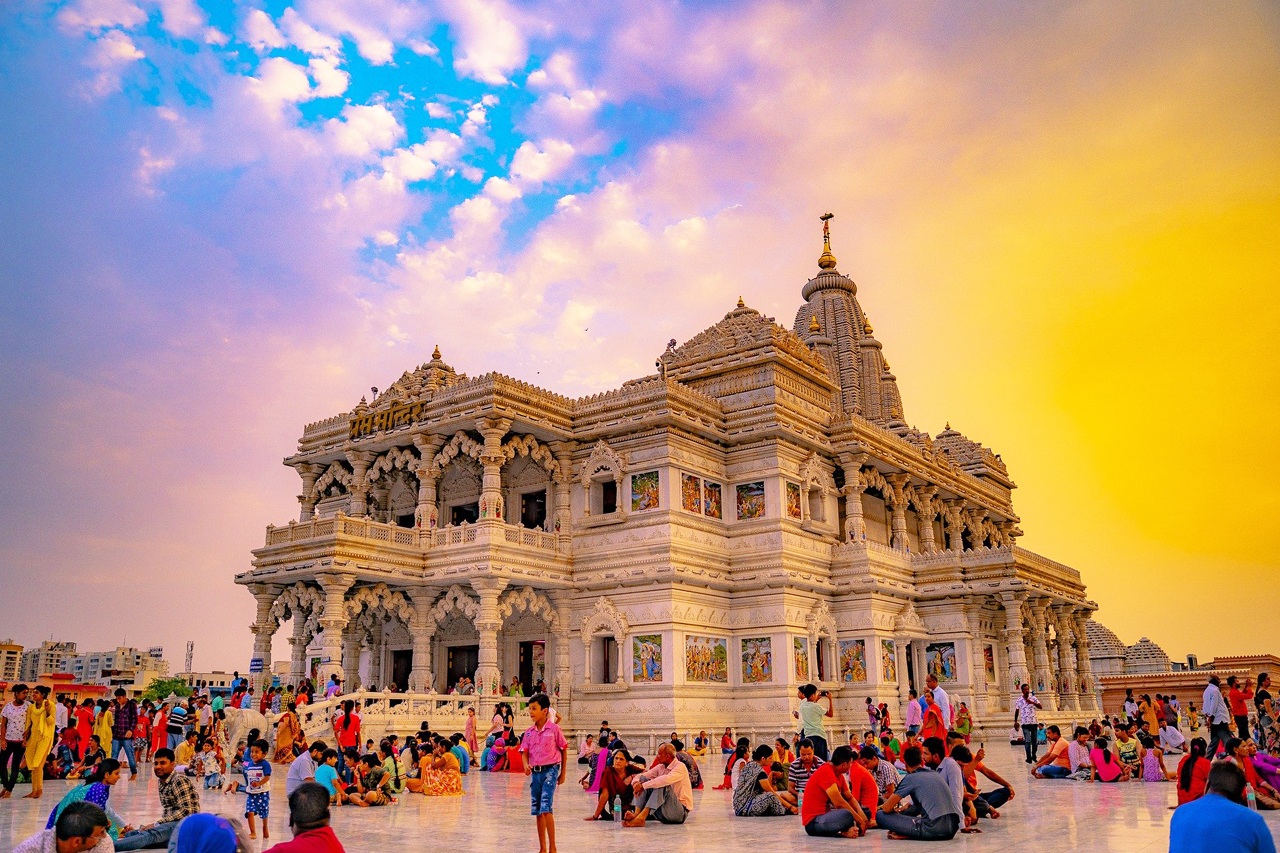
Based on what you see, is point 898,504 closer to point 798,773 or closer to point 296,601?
point 296,601

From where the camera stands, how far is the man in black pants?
1554 centimetres

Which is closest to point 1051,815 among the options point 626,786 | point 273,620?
point 626,786

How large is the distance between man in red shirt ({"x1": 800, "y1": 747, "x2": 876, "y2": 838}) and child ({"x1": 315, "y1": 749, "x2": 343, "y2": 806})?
20.6ft

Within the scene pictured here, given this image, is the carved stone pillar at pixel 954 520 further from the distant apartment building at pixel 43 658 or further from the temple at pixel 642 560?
the distant apartment building at pixel 43 658

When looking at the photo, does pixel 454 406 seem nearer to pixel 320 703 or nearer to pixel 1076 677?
pixel 320 703

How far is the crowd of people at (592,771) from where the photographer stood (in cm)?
663

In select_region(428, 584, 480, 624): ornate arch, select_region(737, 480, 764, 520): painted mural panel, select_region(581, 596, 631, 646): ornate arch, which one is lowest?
select_region(581, 596, 631, 646): ornate arch

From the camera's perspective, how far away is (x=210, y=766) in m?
18.3

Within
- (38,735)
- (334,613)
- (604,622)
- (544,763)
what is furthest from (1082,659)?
(38,735)

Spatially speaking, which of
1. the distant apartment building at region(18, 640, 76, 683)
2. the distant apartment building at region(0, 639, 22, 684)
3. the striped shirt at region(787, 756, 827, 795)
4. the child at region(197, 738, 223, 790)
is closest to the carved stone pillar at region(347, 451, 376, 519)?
the child at region(197, 738, 223, 790)

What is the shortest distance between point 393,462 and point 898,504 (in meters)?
19.0

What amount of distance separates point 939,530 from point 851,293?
13907mm

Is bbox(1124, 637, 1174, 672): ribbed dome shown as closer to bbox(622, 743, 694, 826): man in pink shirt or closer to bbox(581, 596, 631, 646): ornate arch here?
bbox(581, 596, 631, 646): ornate arch

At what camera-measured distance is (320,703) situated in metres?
22.8
